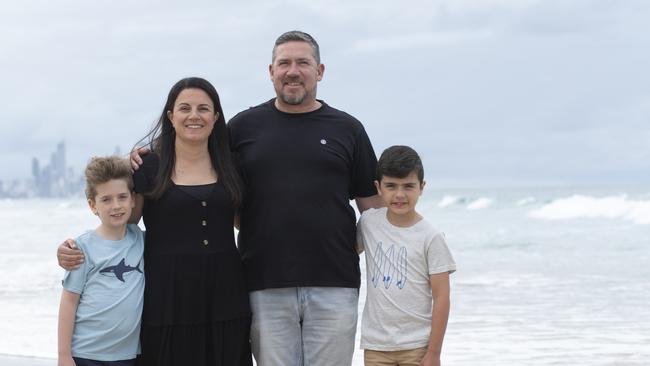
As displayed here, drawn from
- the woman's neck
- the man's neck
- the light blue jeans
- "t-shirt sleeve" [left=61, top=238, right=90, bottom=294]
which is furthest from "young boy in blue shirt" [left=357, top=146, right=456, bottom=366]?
"t-shirt sleeve" [left=61, top=238, right=90, bottom=294]

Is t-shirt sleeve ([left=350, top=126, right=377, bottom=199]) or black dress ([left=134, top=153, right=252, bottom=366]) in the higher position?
t-shirt sleeve ([left=350, top=126, right=377, bottom=199])

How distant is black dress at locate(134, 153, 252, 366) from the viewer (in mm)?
3463

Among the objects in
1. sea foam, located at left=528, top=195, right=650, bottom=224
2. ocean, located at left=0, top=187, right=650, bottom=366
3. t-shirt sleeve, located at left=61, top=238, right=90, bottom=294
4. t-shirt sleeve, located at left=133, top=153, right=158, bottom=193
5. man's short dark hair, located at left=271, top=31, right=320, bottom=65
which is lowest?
ocean, located at left=0, top=187, right=650, bottom=366

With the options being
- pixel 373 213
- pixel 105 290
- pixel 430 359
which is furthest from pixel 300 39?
pixel 430 359

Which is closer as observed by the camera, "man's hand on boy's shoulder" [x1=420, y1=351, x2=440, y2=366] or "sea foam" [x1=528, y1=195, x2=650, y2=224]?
"man's hand on boy's shoulder" [x1=420, y1=351, x2=440, y2=366]

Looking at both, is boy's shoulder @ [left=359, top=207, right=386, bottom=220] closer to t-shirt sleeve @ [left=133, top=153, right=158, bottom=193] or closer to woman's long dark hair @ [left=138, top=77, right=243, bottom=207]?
woman's long dark hair @ [left=138, top=77, right=243, bottom=207]

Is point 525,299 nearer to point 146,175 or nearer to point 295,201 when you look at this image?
point 295,201

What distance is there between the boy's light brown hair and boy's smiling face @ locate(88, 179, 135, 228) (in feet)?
0.05

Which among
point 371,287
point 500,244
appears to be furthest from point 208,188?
point 500,244

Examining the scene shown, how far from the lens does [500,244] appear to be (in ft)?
63.5

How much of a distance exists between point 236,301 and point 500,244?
53.9 feet

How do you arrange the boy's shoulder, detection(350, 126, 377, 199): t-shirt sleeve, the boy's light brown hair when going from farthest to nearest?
detection(350, 126, 377, 199): t-shirt sleeve
the boy's shoulder
the boy's light brown hair

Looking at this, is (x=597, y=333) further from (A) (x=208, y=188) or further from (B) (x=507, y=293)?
(A) (x=208, y=188)

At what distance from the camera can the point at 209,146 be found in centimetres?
368
